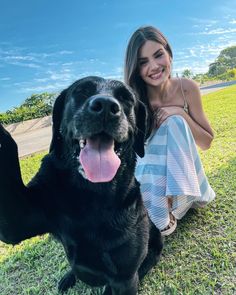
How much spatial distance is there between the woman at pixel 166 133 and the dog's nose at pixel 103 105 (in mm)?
1260

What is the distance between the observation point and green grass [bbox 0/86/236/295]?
7.69ft

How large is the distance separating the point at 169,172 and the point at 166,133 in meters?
0.35

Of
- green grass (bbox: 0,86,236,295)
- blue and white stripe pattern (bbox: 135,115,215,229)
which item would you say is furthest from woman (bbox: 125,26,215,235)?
green grass (bbox: 0,86,236,295)

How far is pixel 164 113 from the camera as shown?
9.90ft

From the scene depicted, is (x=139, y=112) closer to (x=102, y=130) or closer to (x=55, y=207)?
(x=102, y=130)

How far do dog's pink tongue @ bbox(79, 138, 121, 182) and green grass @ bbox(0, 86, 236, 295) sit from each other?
1011mm

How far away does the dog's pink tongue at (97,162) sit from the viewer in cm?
181

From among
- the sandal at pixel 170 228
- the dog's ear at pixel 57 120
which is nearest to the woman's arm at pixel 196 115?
the sandal at pixel 170 228

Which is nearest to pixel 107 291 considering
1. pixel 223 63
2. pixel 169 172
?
pixel 169 172

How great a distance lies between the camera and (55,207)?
1.92 meters

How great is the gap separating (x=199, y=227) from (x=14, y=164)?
6.33ft

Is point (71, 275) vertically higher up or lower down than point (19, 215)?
lower down

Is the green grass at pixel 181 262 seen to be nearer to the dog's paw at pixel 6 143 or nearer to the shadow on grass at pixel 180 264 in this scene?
the shadow on grass at pixel 180 264

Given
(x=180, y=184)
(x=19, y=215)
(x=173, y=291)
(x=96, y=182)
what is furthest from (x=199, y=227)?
(x=19, y=215)
